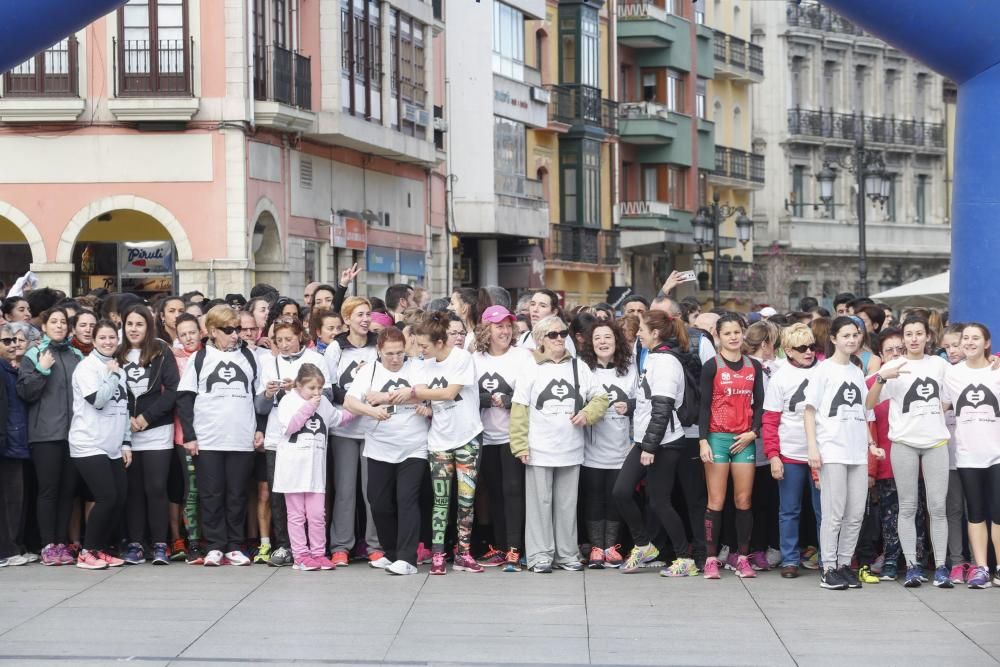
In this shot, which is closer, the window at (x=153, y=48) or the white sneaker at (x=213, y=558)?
the white sneaker at (x=213, y=558)

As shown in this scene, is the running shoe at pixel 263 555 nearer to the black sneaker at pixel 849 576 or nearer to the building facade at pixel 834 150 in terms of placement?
the black sneaker at pixel 849 576

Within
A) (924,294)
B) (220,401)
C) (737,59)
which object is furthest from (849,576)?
(737,59)

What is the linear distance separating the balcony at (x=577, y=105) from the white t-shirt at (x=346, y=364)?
113 feet

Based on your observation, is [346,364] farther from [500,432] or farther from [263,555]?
[263,555]

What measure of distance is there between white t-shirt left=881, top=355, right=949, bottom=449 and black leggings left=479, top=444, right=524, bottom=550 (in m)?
2.67

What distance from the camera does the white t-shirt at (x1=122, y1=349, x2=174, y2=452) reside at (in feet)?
42.6

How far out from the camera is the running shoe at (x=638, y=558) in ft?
41.9

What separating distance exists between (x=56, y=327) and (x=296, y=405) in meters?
1.84

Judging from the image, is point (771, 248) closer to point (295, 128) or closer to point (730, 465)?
point (295, 128)

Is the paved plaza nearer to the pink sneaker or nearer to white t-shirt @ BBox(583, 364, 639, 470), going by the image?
the pink sneaker

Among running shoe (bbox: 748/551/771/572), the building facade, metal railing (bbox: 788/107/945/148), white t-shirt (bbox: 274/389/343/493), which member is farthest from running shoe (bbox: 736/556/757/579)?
metal railing (bbox: 788/107/945/148)

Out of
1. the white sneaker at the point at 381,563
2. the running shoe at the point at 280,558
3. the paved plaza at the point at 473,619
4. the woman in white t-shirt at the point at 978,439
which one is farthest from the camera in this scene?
the running shoe at the point at 280,558

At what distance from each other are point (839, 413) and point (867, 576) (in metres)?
1.18

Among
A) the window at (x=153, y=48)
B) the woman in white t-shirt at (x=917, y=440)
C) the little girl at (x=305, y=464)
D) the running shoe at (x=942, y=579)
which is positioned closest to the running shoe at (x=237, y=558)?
the little girl at (x=305, y=464)
